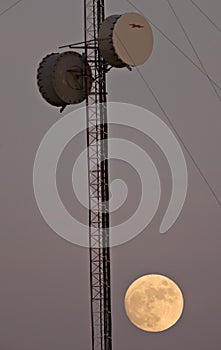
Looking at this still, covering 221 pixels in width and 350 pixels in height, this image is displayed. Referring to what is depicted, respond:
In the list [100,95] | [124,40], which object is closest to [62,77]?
[100,95]

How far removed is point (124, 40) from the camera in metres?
32.3

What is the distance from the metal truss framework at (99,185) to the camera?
32875mm

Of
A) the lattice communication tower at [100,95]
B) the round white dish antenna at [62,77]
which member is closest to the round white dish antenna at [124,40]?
the lattice communication tower at [100,95]

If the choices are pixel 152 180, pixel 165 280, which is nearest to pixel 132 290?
pixel 165 280

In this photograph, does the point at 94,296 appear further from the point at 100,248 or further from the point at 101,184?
the point at 101,184

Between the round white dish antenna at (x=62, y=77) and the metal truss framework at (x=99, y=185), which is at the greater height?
the round white dish antenna at (x=62, y=77)

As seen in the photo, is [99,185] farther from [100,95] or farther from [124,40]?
[124,40]

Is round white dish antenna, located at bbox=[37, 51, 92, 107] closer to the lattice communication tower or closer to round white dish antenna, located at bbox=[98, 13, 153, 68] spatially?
the lattice communication tower

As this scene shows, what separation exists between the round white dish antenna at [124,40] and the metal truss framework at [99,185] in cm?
115

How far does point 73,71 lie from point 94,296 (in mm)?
9001

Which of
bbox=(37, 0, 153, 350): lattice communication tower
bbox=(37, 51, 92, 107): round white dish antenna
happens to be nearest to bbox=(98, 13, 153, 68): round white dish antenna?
bbox=(37, 0, 153, 350): lattice communication tower

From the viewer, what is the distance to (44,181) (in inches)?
1671

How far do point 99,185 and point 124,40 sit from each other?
5624 millimetres

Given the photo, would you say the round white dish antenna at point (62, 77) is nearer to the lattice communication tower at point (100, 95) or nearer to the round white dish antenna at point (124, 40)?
the lattice communication tower at point (100, 95)
